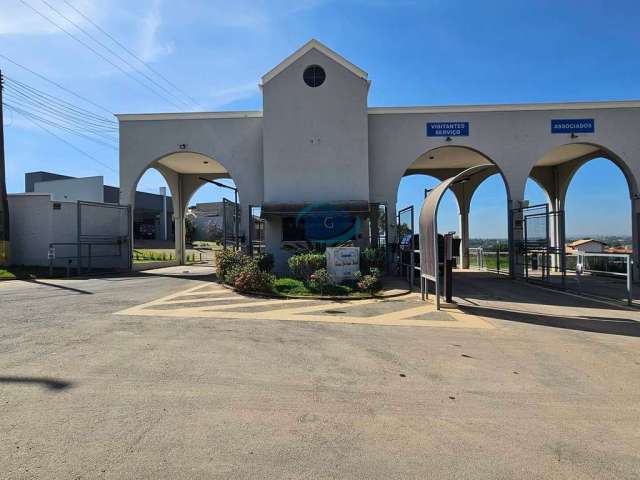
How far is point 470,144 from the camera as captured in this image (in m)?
16.0

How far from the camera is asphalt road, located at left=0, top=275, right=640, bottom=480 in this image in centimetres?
276

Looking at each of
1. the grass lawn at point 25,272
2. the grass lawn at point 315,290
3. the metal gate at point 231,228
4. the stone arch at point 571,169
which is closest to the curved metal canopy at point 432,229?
the grass lawn at point 315,290

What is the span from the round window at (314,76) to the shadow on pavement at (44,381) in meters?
14.2

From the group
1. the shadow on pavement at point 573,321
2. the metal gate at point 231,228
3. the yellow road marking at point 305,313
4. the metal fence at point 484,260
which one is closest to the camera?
the shadow on pavement at point 573,321

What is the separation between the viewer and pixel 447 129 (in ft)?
52.5

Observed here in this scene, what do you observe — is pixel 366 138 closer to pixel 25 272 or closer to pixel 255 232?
pixel 255 232

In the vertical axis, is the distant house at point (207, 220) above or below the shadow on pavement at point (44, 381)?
above

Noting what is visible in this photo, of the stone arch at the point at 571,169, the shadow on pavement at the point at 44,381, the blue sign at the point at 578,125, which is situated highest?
the blue sign at the point at 578,125

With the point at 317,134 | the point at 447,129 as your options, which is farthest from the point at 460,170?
the point at 317,134

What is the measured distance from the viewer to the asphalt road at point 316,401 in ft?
9.07

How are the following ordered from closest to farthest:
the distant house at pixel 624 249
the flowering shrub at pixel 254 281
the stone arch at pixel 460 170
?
the flowering shrub at pixel 254 281 < the distant house at pixel 624 249 < the stone arch at pixel 460 170

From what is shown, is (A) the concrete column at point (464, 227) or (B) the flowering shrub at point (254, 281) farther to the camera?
(A) the concrete column at point (464, 227)

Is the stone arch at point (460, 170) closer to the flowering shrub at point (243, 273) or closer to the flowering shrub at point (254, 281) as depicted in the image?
the flowering shrub at point (243, 273)

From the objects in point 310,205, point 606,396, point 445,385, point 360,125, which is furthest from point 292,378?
point 360,125
